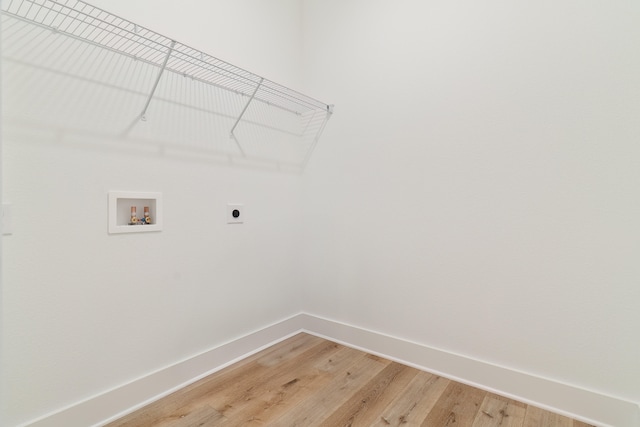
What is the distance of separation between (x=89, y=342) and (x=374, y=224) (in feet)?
4.86

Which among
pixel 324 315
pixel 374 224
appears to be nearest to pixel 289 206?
pixel 374 224

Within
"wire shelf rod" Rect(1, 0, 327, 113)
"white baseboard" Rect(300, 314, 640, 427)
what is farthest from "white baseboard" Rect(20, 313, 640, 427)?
"wire shelf rod" Rect(1, 0, 327, 113)

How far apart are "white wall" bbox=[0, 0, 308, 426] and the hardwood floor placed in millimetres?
210

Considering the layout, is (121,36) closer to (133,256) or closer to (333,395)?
(133,256)

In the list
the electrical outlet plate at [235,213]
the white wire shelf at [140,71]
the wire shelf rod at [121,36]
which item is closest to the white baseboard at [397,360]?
the electrical outlet plate at [235,213]

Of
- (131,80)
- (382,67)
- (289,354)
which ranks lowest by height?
(289,354)

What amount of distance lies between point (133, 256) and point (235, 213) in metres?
0.57

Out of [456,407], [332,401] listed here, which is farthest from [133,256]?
[456,407]

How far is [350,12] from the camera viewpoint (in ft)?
6.51

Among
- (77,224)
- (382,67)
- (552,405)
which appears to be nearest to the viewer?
(77,224)

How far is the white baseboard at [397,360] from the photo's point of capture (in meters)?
1.22

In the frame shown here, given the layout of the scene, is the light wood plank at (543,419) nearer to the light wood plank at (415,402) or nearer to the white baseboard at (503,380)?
the white baseboard at (503,380)

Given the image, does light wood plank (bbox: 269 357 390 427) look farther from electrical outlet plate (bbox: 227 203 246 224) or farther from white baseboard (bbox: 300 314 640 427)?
electrical outlet plate (bbox: 227 203 246 224)

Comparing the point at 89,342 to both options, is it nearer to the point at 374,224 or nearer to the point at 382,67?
the point at 374,224
